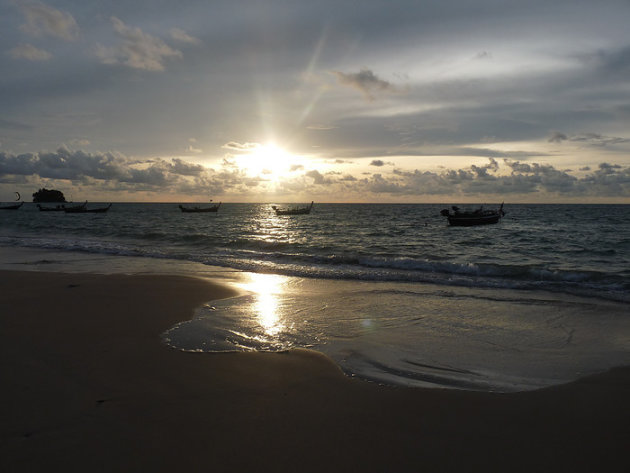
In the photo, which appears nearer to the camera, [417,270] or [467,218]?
[417,270]

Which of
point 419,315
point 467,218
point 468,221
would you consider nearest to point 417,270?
point 419,315

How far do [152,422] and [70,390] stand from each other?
155 cm

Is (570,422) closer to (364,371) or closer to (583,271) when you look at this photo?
(364,371)

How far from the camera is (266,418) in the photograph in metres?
4.38

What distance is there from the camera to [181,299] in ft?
35.1

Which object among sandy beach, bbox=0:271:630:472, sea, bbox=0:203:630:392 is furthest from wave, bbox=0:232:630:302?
sandy beach, bbox=0:271:630:472

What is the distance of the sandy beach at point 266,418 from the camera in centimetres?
366

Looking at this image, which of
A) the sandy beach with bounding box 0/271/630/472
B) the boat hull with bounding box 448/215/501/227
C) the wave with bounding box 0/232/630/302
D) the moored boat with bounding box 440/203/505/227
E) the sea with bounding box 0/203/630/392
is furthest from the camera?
the boat hull with bounding box 448/215/501/227

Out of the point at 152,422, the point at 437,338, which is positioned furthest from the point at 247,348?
the point at 437,338

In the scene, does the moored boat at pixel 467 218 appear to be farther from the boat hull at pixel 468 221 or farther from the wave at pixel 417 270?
the wave at pixel 417 270

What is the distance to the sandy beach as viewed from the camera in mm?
3656

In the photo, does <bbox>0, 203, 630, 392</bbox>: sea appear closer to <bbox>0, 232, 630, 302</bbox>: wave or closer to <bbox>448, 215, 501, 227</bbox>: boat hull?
<bbox>0, 232, 630, 302</bbox>: wave

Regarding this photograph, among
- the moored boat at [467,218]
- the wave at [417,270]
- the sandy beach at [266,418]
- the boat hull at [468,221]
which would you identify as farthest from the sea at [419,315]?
the boat hull at [468,221]

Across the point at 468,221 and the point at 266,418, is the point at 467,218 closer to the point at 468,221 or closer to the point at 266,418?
the point at 468,221
